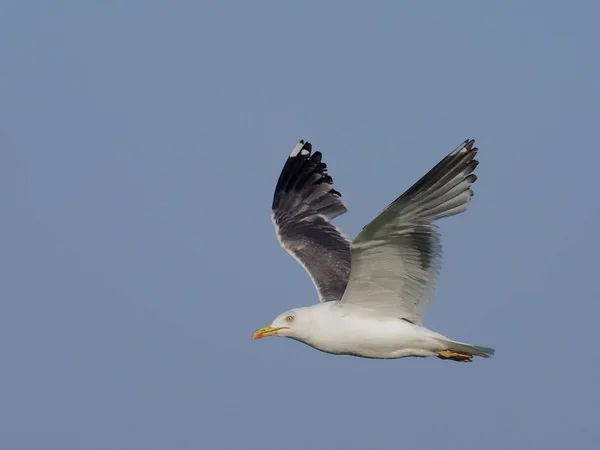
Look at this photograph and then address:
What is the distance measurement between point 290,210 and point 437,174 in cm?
600

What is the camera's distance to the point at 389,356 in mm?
12852

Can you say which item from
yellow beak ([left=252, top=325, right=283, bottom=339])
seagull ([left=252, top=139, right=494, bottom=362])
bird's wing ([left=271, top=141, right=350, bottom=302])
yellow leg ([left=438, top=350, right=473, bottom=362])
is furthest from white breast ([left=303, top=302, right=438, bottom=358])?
bird's wing ([left=271, top=141, right=350, bottom=302])

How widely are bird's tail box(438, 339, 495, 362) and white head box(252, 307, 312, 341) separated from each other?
1552 mm

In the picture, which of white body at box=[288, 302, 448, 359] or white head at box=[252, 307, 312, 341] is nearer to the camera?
white body at box=[288, 302, 448, 359]

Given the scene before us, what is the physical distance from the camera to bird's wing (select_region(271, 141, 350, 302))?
49.1 ft

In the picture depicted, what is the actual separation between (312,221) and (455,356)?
4365 millimetres

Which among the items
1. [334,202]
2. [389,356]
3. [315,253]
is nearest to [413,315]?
[389,356]

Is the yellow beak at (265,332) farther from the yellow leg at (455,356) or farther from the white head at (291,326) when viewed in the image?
the yellow leg at (455,356)

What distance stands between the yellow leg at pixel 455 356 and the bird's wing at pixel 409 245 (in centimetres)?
51

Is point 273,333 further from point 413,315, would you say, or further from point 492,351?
point 492,351

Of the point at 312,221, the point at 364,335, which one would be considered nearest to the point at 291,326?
the point at 364,335

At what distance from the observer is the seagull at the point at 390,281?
11219 millimetres

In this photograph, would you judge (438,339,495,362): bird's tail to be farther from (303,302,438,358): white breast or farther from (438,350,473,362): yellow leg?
(303,302,438,358): white breast

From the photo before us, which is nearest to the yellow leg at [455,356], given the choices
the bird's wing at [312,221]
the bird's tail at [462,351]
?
the bird's tail at [462,351]
